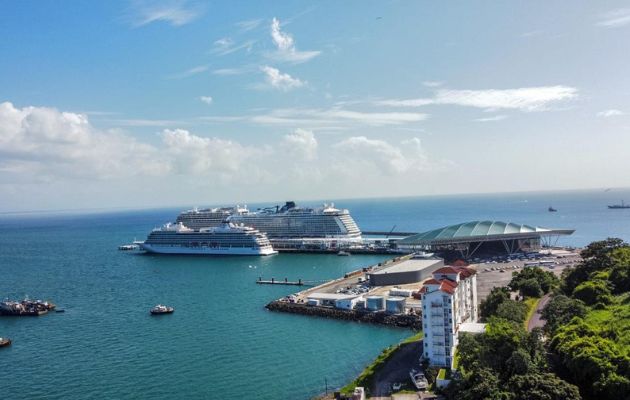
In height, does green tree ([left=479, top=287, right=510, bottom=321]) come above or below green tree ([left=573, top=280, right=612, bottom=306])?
below

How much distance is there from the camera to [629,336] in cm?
2525

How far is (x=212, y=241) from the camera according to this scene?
88.3m

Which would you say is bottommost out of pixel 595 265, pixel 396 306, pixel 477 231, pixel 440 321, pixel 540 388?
pixel 396 306

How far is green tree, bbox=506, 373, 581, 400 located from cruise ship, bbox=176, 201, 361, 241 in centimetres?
6937

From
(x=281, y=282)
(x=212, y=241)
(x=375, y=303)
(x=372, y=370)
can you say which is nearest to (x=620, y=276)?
(x=375, y=303)

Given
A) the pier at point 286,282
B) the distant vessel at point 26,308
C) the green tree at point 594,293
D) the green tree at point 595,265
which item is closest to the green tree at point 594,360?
the green tree at point 594,293

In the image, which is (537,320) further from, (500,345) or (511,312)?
(500,345)

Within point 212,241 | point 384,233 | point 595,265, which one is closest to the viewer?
point 595,265

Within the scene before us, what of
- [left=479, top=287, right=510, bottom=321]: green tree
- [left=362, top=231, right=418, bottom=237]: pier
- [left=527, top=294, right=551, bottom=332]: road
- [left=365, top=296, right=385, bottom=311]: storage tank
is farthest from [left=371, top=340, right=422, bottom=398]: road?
[left=362, top=231, right=418, bottom=237]: pier

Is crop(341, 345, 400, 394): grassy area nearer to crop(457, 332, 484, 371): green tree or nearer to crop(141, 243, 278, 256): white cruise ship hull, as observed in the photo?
crop(457, 332, 484, 371): green tree

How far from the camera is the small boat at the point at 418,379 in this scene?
26069mm

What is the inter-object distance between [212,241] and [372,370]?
6271 cm

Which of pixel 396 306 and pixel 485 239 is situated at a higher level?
pixel 485 239

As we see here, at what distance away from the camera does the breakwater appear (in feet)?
128
